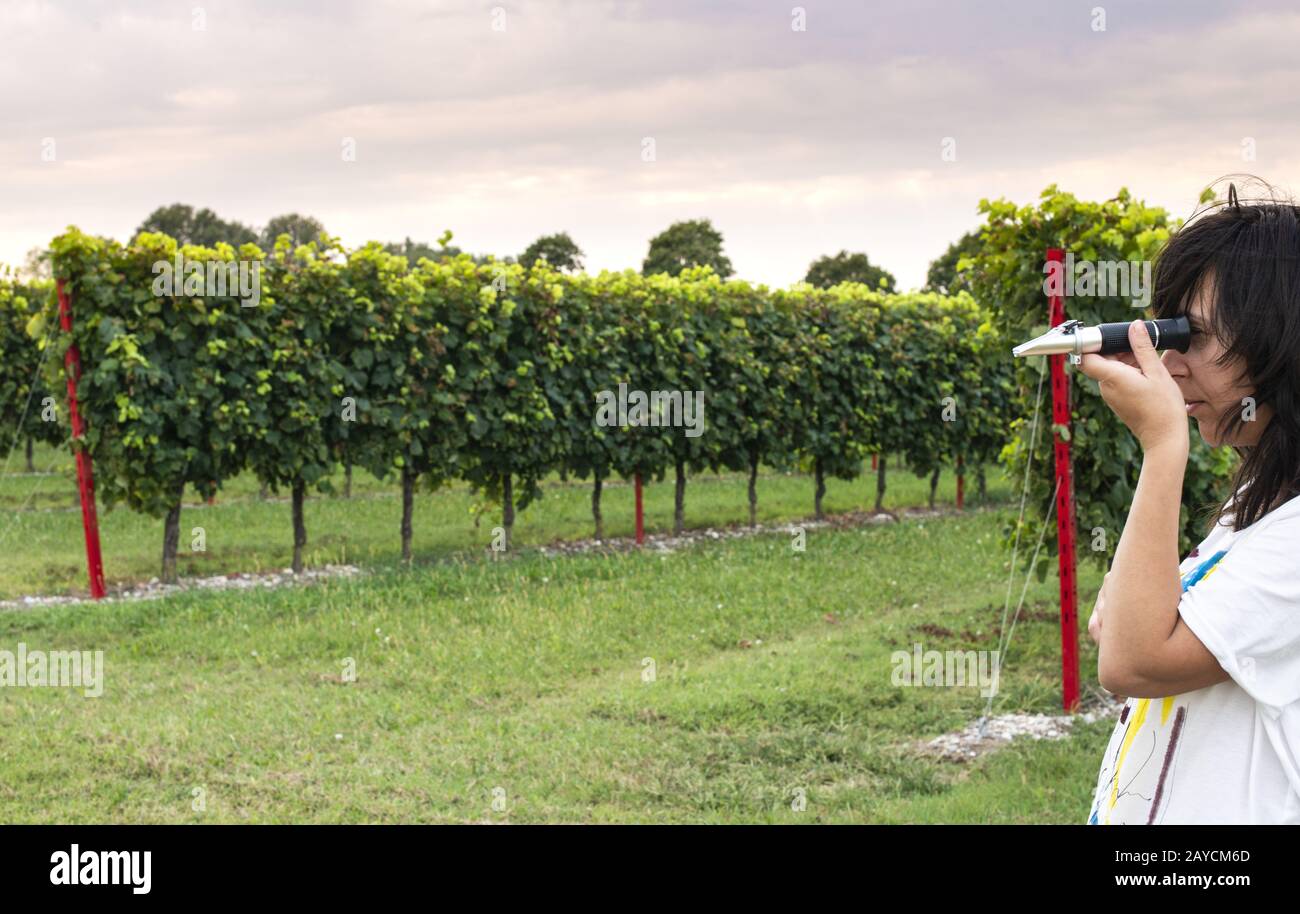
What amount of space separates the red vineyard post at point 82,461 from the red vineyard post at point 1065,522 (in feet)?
29.6

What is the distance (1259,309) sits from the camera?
1667 mm

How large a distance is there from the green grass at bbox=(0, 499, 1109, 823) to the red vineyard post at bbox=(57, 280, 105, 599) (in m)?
1.20

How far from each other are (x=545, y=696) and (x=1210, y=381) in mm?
6917

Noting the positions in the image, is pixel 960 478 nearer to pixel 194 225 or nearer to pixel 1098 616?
pixel 1098 616

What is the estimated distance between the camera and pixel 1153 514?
1.65m

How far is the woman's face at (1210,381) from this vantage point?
172 cm

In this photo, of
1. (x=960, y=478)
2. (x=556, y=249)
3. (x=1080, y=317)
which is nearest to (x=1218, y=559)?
(x=1080, y=317)

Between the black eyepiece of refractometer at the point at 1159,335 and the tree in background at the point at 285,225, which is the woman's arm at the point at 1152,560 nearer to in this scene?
the black eyepiece of refractometer at the point at 1159,335

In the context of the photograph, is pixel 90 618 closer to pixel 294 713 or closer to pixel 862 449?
pixel 294 713

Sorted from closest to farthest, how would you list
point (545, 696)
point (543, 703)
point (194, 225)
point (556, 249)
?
point (543, 703) < point (545, 696) < point (556, 249) < point (194, 225)

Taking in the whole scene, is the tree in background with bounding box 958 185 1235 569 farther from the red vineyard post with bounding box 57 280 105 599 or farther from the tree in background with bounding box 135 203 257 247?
the tree in background with bounding box 135 203 257 247

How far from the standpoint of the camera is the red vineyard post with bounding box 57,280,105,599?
11.7 meters

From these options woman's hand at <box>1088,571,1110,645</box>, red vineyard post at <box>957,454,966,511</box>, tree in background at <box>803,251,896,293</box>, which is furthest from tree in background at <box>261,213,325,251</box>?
woman's hand at <box>1088,571,1110,645</box>

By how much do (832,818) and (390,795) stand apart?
228cm
